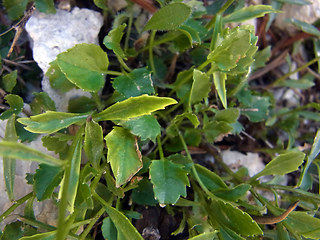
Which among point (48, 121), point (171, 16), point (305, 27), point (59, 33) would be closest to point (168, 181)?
point (48, 121)

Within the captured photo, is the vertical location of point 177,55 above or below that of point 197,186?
above

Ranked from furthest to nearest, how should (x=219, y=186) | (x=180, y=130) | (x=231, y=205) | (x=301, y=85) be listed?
(x=301, y=85) < (x=180, y=130) < (x=219, y=186) < (x=231, y=205)

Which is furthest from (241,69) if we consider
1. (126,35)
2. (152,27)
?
(126,35)

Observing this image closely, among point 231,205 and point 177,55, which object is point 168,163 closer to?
point 231,205

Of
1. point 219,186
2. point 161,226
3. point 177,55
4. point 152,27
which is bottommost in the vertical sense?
point 161,226

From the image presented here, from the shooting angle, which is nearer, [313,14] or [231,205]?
[231,205]
